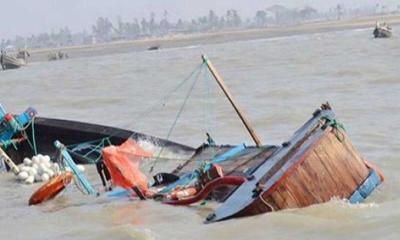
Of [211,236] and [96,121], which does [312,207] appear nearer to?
[211,236]

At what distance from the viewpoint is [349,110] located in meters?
17.7

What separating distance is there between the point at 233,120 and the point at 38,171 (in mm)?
6438

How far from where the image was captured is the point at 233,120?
1822cm

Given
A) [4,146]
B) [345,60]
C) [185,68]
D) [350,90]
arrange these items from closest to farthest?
[4,146], [350,90], [345,60], [185,68]

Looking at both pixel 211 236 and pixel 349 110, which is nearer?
pixel 211 236

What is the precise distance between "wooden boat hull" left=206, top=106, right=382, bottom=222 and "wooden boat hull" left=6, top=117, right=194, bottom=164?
4.85 m

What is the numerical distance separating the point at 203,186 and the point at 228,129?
7.65 m

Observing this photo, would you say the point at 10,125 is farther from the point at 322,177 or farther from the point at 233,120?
the point at 322,177

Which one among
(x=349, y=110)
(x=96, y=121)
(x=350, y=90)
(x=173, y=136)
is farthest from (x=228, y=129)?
(x=350, y=90)

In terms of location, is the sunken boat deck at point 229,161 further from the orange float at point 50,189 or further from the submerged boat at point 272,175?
the orange float at point 50,189

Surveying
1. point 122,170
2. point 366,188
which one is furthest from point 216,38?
point 366,188

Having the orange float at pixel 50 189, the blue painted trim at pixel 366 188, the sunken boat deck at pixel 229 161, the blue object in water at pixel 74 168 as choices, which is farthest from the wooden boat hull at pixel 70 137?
the blue painted trim at pixel 366 188

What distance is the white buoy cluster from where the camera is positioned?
41.8ft

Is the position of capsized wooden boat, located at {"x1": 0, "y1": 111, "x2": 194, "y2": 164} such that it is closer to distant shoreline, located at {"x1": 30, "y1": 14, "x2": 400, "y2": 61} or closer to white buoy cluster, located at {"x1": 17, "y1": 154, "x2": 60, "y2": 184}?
white buoy cluster, located at {"x1": 17, "y1": 154, "x2": 60, "y2": 184}
